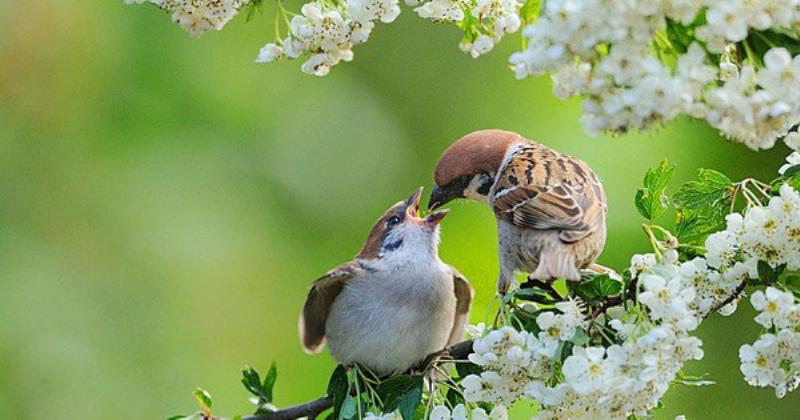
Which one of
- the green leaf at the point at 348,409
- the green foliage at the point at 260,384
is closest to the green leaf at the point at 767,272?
the green leaf at the point at 348,409

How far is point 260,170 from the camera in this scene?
6.02 meters

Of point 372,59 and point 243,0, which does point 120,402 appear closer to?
point 372,59

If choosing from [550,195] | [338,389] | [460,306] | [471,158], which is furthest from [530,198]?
[338,389]

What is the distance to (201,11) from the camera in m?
2.36

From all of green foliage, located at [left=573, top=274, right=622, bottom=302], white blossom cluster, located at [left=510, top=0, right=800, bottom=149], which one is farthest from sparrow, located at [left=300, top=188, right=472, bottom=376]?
white blossom cluster, located at [left=510, top=0, right=800, bottom=149]

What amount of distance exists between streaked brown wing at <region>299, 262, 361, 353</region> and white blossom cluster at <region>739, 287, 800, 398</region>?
1662mm

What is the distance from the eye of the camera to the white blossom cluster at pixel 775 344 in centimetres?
209

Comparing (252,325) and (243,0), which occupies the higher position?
(243,0)

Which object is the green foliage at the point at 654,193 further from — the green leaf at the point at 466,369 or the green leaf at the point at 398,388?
the green leaf at the point at 398,388

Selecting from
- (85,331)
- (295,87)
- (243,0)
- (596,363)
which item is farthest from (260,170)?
(596,363)

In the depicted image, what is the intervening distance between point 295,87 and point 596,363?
4.36m

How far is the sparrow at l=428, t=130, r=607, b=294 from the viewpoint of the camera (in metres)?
2.97

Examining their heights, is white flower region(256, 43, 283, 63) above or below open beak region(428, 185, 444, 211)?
above

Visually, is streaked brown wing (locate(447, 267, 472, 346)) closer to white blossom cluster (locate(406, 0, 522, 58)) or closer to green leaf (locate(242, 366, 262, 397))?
green leaf (locate(242, 366, 262, 397))
